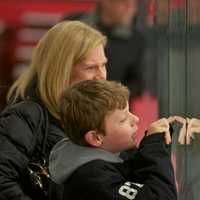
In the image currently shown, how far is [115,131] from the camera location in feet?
7.30

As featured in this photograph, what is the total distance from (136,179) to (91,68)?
0.64 meters

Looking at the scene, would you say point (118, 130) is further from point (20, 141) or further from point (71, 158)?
point (20, 141)

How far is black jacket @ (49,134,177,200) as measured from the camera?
2131mm

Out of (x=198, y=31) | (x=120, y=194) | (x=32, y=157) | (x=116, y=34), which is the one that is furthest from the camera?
(x=116, y=34)

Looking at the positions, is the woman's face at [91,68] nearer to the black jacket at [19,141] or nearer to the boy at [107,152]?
the black jacket at [19,141]

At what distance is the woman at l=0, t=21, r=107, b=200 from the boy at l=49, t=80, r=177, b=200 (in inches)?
12.6

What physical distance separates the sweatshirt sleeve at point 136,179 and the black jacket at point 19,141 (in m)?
0.40

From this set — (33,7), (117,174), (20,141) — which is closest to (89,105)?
(117,174)

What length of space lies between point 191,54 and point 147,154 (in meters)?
0.34

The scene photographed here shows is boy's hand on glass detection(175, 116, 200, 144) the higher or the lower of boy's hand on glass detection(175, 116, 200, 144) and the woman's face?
the lower

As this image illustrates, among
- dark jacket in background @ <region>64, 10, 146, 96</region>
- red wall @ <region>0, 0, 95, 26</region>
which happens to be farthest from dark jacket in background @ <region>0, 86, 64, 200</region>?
red wall @ <region>0, 0, 95, 26</region>

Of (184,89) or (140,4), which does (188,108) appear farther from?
(140,4)

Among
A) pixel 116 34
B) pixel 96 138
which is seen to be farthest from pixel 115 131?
pixel 116 34

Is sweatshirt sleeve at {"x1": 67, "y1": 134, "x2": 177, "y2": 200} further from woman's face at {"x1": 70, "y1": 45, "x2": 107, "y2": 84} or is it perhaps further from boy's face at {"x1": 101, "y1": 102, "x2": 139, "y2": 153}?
woman's face at {"x1": 70, "y1": 45, "x2": 107, "y2": 84}
